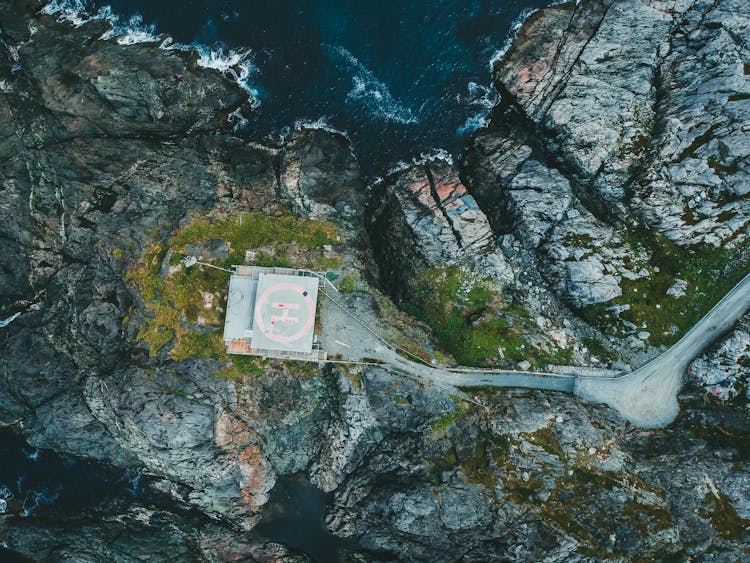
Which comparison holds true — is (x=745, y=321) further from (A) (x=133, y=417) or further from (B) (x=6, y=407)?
(B) (x=6, y=407)

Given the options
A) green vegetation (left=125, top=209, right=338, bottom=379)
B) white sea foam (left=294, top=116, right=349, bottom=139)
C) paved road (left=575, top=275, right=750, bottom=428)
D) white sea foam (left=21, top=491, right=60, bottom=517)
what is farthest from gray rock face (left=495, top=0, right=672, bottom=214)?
white sea foam (left=21, top=491, right=60, bottom=517)

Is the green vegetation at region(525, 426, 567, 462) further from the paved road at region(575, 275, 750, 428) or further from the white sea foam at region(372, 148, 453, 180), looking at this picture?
the white sea foam at region(372, 148, 453, 180)

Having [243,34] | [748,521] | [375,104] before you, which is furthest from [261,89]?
[748,521]

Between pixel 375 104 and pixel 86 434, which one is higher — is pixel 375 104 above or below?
above

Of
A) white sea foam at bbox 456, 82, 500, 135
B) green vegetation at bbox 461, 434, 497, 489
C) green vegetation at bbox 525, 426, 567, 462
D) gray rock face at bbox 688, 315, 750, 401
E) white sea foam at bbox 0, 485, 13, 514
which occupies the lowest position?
white sea foam at bbox 0, 485, 13, 514

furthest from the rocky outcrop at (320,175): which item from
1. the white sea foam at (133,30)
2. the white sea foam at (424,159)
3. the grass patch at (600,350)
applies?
the grass patch at (600,350)

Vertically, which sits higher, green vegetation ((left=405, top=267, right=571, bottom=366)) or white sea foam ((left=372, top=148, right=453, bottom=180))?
white sea foam ((left=372, top=148, right=453, bottom=180))
